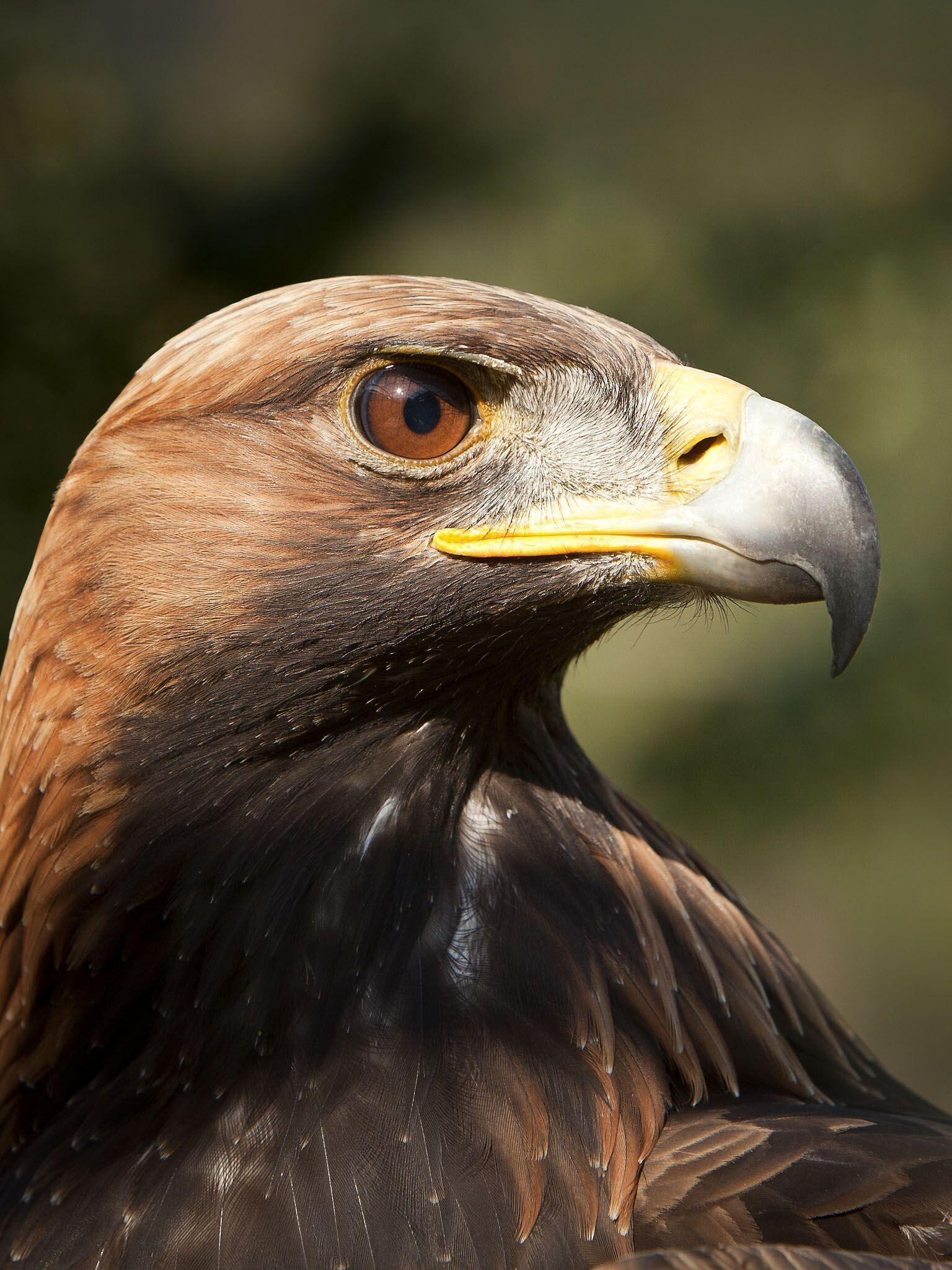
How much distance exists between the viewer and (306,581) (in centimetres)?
190

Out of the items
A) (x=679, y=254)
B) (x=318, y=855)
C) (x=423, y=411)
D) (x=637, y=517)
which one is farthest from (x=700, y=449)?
(x=679, y=254)

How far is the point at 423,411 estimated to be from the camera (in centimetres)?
187

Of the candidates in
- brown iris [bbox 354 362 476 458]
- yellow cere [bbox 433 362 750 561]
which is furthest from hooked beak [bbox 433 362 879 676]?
brown iris [bbox 354 362 476 458]

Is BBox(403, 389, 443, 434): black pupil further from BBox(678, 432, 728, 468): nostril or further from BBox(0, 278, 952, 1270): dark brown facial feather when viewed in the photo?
BBox(678, 432, 728, 468): nostril

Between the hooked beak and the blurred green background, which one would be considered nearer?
the hooked beak

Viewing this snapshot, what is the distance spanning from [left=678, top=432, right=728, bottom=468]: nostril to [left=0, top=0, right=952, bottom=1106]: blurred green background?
3.60 meters

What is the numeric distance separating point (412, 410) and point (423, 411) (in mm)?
15

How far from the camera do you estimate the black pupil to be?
187 centimetres

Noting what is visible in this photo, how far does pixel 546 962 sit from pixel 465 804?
0.28 meters

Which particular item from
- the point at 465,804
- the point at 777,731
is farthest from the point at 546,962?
the point at 777,731

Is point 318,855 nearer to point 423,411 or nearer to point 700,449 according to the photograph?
point 423,411

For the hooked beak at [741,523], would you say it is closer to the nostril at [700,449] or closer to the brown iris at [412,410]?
the nostril at [700,449]

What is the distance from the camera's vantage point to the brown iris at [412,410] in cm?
187

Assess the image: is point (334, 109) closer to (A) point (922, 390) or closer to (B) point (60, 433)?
(B) point (60, 433)
